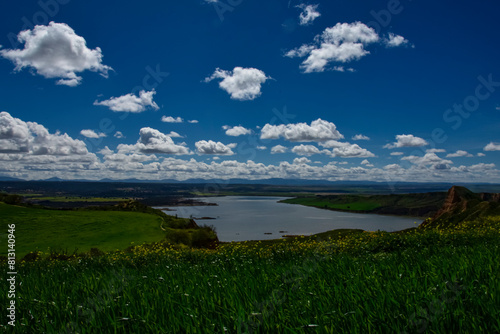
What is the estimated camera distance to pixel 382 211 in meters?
197

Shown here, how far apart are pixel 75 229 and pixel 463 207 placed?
55.1m

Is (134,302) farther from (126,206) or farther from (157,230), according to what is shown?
(126,206)

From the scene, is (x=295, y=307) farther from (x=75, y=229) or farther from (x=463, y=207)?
(x=463, y=207)

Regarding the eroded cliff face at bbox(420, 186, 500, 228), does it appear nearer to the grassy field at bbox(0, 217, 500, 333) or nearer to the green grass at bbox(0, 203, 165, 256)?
the green grass at bbox(0, 203, 165, 256)

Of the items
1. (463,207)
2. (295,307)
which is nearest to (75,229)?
(295,307)

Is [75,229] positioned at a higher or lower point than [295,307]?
lower

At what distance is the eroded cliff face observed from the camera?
37.8 meters

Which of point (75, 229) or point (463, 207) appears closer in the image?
point (75, 229)

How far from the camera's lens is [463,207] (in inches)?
1921

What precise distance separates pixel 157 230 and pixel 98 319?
40042 mm

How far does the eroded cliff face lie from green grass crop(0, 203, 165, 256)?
33.9m

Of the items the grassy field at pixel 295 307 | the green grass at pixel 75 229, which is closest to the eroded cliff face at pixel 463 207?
the green grass at pixel 75 229

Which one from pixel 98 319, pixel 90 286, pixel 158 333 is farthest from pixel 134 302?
pixel 90 286

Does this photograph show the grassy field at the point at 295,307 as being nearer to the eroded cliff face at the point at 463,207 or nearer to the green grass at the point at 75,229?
the green grass at the point at 75,229
